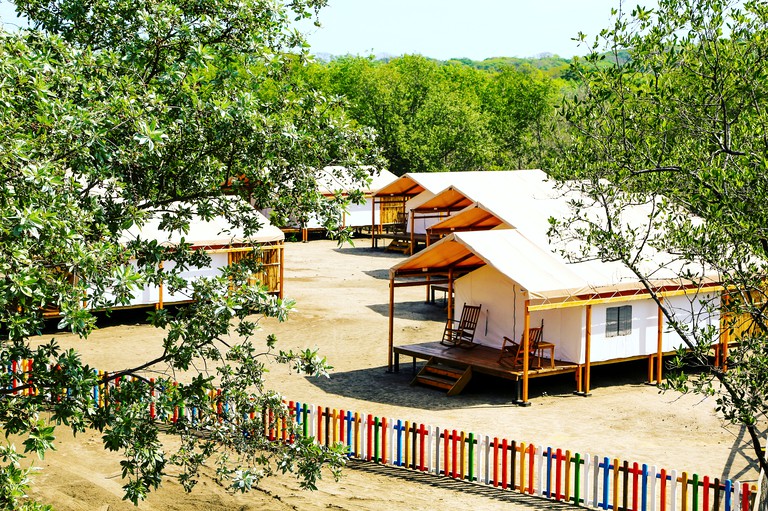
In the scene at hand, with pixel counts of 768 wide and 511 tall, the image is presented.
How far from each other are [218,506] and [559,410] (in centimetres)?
912

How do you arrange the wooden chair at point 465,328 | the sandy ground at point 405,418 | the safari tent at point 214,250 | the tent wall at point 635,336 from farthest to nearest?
the safari tent at point 214,250
the wooden chair at point 465,328
the tent wall at point 635,336
the sandy ground at point 405,418

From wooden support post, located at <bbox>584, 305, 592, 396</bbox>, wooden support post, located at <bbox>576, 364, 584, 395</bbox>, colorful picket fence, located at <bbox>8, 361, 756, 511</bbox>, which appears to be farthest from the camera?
wooden support post, located at <bbox>576, 364, 584, 395</bbox>

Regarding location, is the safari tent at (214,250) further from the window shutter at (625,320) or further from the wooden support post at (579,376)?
the window shutter at (625,320)

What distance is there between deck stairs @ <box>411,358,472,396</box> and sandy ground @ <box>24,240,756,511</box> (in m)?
0.27

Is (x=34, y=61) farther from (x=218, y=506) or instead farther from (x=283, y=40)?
(x=218, y=506)

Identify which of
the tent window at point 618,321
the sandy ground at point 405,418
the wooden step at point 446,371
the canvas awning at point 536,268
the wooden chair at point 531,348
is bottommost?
the sandy ground at point 405,418

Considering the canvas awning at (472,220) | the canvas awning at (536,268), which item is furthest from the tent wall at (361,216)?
the canvas awning at (536,268)

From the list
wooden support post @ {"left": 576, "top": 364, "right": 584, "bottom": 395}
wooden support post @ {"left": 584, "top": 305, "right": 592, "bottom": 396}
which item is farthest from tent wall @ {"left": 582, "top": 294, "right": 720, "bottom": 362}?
wooden support post @ {"left": 576, "top": 364, "right": 584, "bottom": 395}

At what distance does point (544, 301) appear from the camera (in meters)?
22.8

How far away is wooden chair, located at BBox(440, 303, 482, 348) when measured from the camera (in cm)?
2563

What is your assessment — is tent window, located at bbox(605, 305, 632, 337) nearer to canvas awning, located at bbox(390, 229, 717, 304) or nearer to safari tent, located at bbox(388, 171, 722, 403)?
safari tent, located at bbox(388, 171, 722, 403)

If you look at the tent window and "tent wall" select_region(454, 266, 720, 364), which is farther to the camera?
the tent window

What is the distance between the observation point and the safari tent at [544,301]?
2309cm

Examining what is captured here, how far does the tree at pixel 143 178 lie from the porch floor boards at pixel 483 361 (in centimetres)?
1067
